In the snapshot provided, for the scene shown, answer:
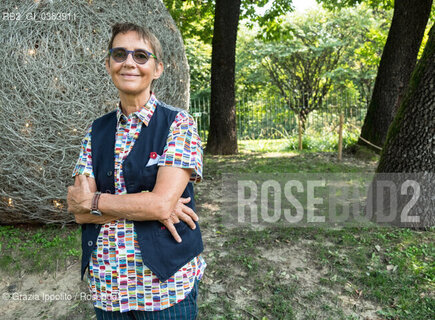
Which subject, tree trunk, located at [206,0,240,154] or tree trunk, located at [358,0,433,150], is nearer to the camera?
tree trunk, located at [358,0,433,150]

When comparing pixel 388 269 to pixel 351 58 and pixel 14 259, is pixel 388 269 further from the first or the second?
pixel 351 58

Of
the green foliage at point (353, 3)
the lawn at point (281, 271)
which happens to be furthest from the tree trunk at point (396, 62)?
the lawn at point (281, 271)

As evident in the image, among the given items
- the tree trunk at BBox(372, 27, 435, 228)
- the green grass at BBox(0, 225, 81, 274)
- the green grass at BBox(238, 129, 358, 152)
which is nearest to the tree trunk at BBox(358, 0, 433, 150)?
the green grass at BBox(238, 129, 358, 152)

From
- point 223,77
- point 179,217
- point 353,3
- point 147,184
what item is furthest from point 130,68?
point 353,3

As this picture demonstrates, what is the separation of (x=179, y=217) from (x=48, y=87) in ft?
9.34

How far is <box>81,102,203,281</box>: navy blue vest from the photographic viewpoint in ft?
5.19

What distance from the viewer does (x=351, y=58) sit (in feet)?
57.7

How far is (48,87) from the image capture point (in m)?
3.82

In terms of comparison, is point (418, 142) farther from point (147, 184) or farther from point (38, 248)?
point (38, 248)

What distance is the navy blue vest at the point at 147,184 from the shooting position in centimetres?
158

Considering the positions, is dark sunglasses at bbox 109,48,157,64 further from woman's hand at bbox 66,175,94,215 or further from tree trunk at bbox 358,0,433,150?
tree trunk at bbox 358,0,433,150

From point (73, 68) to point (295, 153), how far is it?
7.25 meters

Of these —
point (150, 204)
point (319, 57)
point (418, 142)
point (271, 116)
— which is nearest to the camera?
point (150, 204)

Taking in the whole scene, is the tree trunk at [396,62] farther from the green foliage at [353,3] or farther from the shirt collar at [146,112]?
the shirt collar at [146,112]
